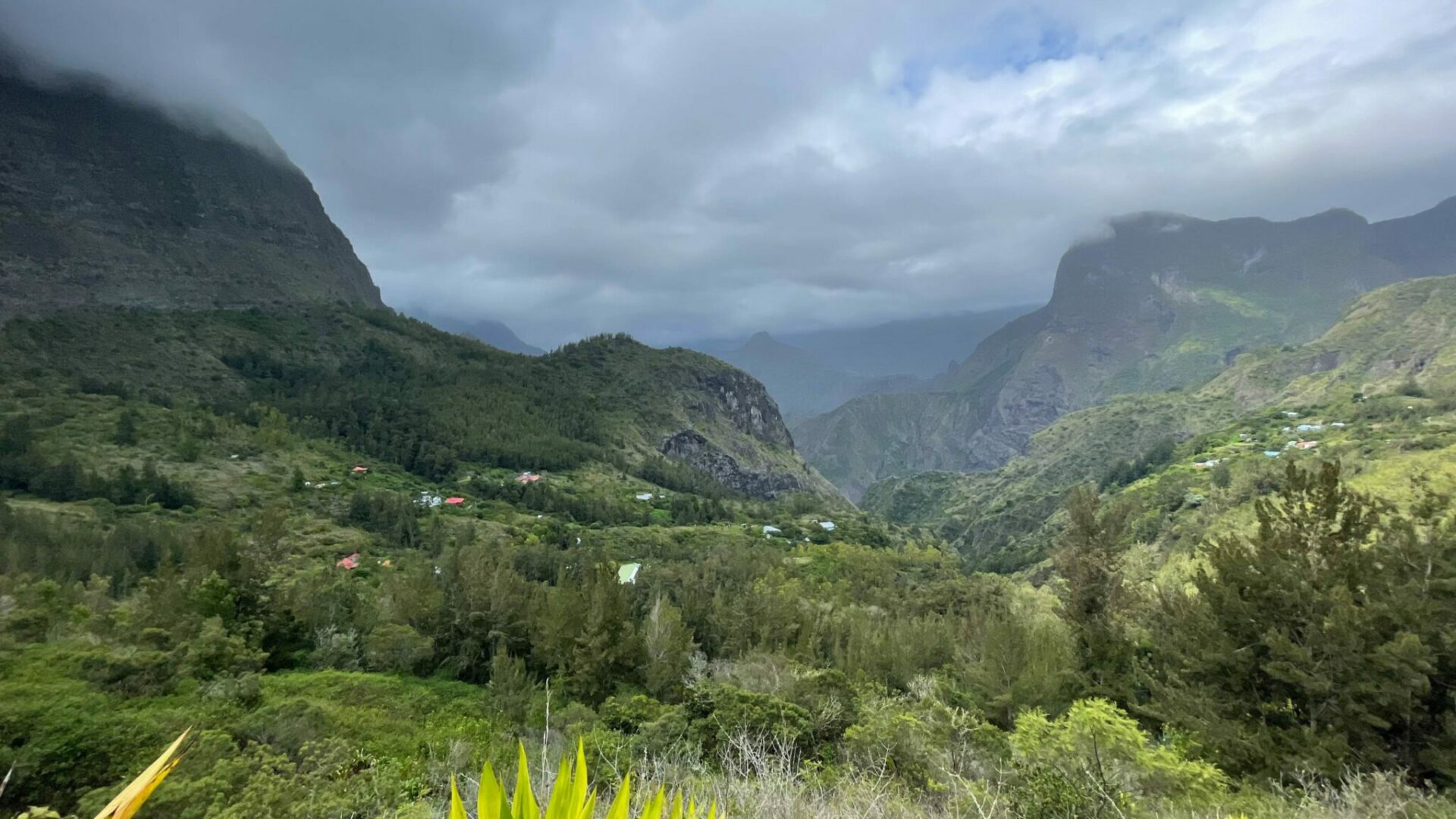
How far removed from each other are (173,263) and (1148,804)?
7254 inches

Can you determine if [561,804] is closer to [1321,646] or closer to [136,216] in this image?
[1321,646]

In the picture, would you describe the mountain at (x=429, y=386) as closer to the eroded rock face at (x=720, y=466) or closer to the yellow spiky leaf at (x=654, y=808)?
the eroded rock face at (x=720, y=466)

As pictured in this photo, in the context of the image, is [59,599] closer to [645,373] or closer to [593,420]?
[593,420]

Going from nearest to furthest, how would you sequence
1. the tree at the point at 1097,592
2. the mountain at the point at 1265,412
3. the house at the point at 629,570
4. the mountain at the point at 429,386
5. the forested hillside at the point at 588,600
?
the forested hillside at the point at 588,600 → the tree at the point at 1097,592 → the house at the point at 629,570 → the mountain at the point at 1265,412 → the mountain at the point at 429,386

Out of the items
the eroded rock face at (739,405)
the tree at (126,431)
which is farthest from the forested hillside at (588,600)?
the eroded rock face at (739,405)

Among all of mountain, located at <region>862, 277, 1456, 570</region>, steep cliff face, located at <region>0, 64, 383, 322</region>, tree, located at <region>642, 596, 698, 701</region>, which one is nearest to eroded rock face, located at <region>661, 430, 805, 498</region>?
mountain, located at <region>862, 277, 1456, 570</region>

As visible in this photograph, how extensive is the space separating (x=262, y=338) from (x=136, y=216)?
4624 cm

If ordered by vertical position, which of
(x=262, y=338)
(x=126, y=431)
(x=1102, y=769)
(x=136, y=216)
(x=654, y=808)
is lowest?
(x=1102, y=769)

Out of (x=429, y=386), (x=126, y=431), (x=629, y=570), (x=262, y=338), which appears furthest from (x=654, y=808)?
(x=262, y=338)

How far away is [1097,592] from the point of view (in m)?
20.3

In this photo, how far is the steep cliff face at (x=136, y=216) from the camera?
4734 inches

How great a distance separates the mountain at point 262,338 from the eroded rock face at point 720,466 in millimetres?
530

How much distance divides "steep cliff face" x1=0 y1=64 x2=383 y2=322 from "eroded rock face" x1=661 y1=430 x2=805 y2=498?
327 ft

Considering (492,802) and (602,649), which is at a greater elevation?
(492,802)
